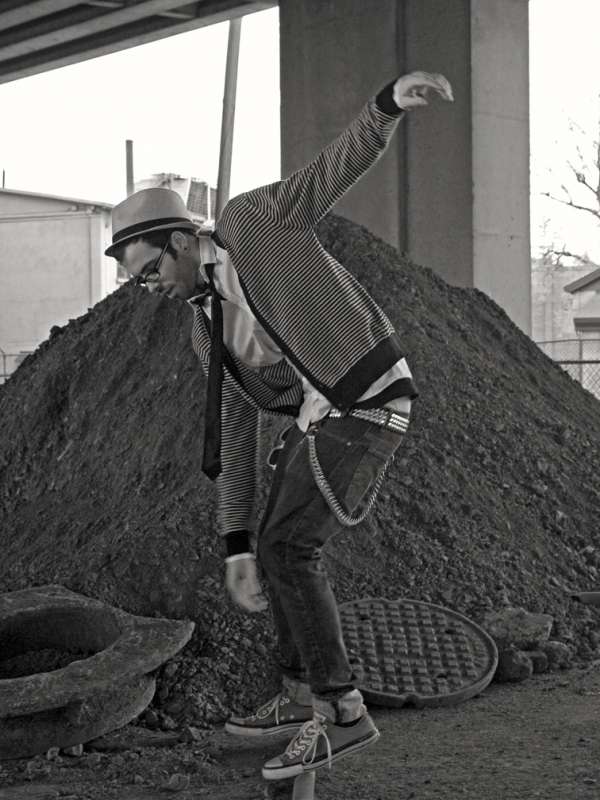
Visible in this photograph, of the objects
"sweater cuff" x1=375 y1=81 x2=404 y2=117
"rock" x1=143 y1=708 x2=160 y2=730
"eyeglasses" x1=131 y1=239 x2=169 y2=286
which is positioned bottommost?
"rock" x1=143 y1=708 x2=160 y2=730

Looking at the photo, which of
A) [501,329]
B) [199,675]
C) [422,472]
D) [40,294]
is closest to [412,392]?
[199,675]

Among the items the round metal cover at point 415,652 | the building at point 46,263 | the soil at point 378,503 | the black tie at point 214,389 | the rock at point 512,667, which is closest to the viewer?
the black tie at point 214,389

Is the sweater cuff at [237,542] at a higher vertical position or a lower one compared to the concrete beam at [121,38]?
lower

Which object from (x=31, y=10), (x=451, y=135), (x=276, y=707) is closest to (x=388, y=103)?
(x=276, y=707)

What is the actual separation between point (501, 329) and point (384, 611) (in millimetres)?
4220

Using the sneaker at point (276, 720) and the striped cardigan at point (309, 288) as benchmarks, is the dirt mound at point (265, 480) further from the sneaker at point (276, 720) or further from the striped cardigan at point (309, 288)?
the striped cardigan at point (309, 288)

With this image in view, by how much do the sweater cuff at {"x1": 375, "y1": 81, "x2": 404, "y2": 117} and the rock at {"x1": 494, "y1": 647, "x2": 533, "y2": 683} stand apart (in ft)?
Answer: 9.96

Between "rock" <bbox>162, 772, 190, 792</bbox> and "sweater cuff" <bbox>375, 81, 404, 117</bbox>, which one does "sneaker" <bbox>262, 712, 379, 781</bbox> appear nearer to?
"rock" <bbox>162, 772, 190, 792</bbox>

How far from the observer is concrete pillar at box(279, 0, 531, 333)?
12578mm

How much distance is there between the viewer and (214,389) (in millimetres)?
3861

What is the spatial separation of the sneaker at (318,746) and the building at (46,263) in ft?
114

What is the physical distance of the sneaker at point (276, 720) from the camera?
3.95 metres

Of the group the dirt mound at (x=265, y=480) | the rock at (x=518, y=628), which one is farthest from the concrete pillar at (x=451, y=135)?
the rock at (x=518, y=628)

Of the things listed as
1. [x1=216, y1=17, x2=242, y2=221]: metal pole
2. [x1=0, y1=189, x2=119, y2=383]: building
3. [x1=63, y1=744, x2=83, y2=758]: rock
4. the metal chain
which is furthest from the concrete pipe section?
[x1=0, y1=189, x2=119, y2=383]: building
